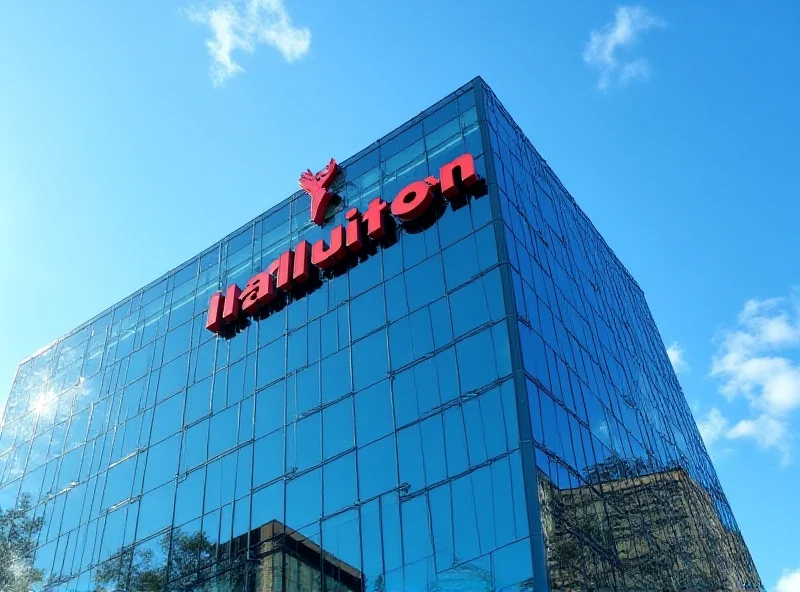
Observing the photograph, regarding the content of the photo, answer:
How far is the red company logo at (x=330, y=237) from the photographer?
3381 centimetres

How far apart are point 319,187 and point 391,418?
14472 mm

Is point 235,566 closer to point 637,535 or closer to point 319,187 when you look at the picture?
point 637,535

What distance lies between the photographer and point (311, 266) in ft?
124

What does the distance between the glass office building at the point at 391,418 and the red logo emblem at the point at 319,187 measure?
37cm

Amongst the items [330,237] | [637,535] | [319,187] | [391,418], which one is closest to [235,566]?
[391,418]

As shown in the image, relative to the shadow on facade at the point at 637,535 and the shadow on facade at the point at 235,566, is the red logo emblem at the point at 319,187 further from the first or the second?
the shadow on facade at the point at 637,535

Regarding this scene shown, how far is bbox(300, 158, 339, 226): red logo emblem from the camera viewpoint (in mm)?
39219

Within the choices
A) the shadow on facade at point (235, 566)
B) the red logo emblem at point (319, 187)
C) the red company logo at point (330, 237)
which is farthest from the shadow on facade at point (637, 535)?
the red logo emblem at point (319, 187)

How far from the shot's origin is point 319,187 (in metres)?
40.0

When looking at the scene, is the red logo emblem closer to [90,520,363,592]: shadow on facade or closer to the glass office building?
the glass office building

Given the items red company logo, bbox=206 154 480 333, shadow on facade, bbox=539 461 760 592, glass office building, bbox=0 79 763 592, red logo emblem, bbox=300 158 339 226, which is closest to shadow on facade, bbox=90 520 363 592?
glass office building, bbox=0 79 763 592

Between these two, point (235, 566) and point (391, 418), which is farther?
point (235, 566)

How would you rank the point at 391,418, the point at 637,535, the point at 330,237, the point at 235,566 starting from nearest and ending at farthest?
1. the point at 391,418
2. the point at 235,566
3. the point at 637,535
4. the point at 330,237

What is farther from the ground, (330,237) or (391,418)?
(330,237)
